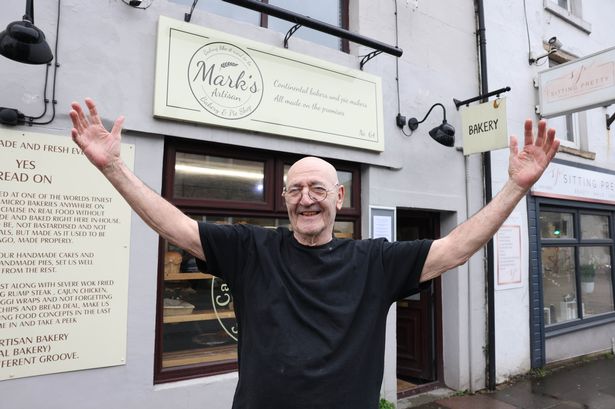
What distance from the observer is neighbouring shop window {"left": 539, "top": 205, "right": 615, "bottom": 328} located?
23.5 feet

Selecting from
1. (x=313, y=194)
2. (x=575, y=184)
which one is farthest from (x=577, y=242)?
(x=313, y=194)

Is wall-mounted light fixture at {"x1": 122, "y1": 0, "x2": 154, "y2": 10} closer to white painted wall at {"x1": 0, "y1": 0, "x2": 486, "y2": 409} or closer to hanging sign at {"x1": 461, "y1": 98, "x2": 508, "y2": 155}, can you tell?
white painted wall at {"x1": 0, "y1": 0, "x2": 486, "y2": 409}

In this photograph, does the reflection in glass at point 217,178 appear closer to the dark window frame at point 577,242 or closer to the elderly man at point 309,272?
the elderly man at point 309,272

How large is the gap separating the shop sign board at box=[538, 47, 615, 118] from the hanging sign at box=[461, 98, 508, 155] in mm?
1688

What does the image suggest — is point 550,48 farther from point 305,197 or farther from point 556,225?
point 305,197

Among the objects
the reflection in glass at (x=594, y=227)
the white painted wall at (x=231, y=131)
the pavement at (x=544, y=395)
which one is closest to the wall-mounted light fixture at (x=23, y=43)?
the white painted wall at (x=231, y=131)

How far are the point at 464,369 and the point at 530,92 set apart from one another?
4.56 meters

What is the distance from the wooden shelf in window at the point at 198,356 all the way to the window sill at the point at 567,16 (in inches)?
302

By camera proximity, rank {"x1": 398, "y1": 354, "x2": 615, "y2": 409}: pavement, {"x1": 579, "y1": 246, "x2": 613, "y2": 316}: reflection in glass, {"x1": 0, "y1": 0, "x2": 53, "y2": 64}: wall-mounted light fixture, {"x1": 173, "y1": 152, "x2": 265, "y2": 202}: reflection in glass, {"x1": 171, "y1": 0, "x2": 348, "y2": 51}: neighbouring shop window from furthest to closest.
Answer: {"x1": 579, "y1": 246, "x2": 613, "y2": 316}: reflection in glass < {"x1": 398, "y1": 354, "x2": 615, "y2": 409}: pavement < {"x1": 171, "y1": 0, "x2": 348, "y2": 51}: neighbouring shop window < {"x1": 173, "y1": 152, "x2": 265, "y2": 202}: reflection in glass < {"x1": 0, "y1": 0, "x2": 53, "y2": 64}: wall-mounted light fixture

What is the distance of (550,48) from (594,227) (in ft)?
11.5

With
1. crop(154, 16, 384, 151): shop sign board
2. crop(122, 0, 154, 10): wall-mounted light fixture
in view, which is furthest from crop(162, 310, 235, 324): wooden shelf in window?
crop(122, 0, 154, 10): wall-mounted light fixture

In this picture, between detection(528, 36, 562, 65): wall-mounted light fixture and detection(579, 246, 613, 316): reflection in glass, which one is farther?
detection(579, 246, 613, 316): reflection in glass

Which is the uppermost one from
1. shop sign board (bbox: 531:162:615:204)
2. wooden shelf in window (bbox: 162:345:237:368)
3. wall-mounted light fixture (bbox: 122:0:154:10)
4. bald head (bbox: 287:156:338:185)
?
wall-mounted light fixture (bbox: 122:0:154:10)

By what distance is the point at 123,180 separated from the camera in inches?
68.9
